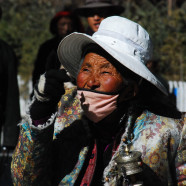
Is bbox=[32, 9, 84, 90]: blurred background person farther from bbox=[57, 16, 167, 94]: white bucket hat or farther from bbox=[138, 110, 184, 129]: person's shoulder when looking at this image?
bbox=[138, 110, 184, 129]: person's shoulder

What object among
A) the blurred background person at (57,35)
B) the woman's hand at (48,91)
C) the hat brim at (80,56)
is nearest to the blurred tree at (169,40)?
the blurred background person at (57,35)

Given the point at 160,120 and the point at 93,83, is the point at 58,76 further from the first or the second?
the point at 160,120

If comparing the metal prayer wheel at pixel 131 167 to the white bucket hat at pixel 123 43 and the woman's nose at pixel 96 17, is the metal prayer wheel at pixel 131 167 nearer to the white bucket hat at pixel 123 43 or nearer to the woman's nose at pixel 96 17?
the white bucket hat at pixel 123 43

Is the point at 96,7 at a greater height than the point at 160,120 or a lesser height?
greater

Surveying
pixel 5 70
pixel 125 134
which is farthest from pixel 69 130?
pixel 5 70

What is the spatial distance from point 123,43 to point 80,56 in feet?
1.37

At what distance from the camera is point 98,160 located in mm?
2793

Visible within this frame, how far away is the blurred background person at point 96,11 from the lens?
5.28 metres

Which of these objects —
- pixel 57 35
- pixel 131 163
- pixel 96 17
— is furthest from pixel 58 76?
pixel 57 35

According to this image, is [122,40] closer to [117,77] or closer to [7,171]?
[117,77]

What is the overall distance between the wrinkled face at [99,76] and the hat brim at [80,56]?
11 centimetres

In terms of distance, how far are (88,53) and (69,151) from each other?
0.64 m

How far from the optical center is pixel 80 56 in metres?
3.10

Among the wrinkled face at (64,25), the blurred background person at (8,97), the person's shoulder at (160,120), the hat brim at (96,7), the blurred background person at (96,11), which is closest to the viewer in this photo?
the person's shoulder at (160,120)
